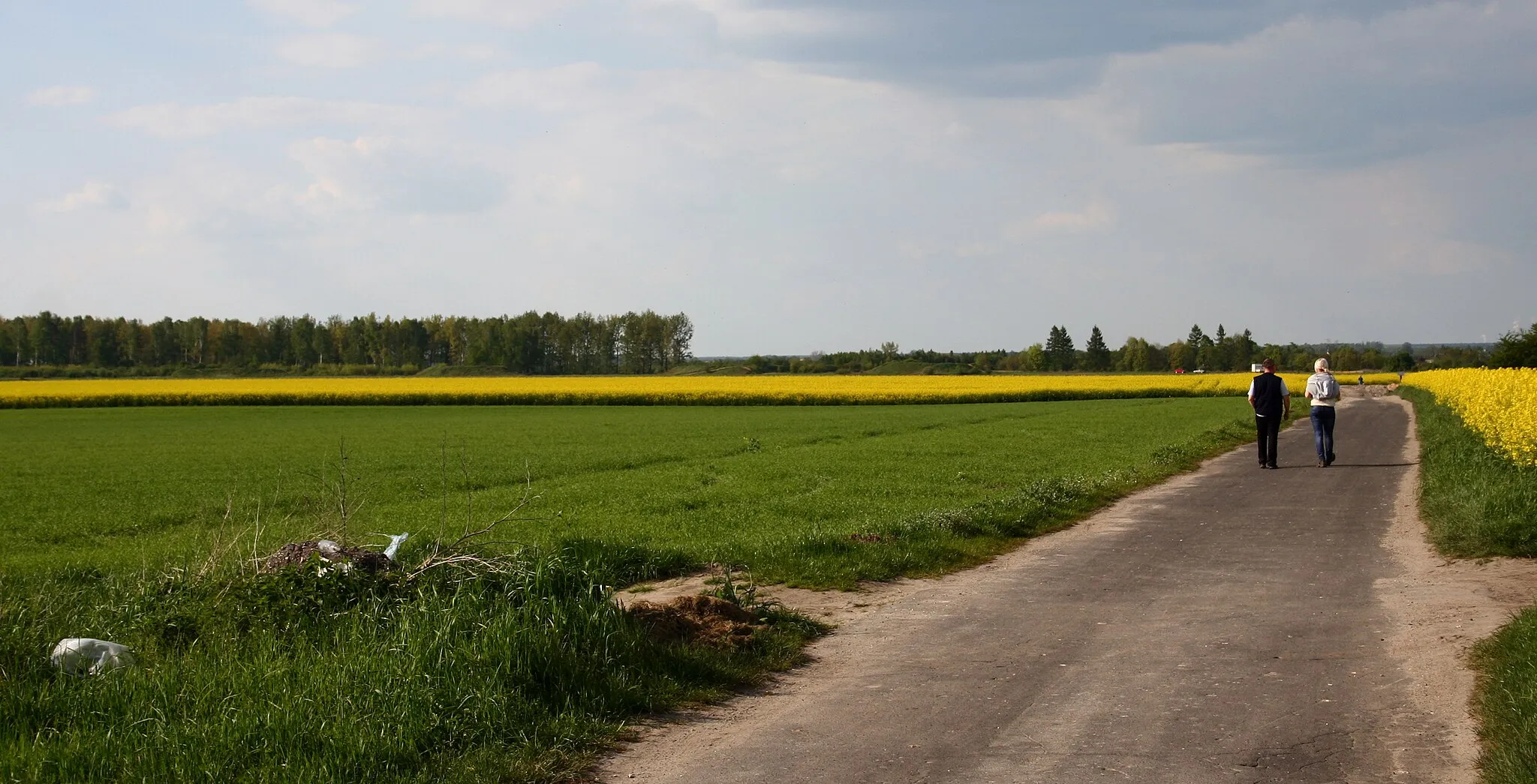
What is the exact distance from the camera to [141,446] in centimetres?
3422

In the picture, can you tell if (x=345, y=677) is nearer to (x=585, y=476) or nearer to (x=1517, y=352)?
(x=585, y=476)

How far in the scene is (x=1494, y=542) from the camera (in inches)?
413

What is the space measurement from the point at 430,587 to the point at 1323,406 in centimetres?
1719

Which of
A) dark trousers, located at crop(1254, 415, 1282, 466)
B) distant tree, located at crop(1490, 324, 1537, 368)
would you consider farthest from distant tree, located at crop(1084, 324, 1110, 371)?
dark trousers, located at crop(1254, 415, 1282, 466)

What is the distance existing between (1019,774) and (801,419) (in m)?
41.5

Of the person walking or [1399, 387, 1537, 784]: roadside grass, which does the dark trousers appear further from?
[1399, 387, 1537, 784]: roadside grass

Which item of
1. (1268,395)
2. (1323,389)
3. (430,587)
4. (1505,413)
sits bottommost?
(430,587)

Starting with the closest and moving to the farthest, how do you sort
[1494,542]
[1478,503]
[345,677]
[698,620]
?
[345,677] < [698,620] < [1494,542] < [1478,503]

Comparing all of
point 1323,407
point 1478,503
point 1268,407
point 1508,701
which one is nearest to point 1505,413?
point 1323,407

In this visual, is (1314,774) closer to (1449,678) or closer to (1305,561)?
(1449,678)

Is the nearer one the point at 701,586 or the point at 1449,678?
the point at 1449,678

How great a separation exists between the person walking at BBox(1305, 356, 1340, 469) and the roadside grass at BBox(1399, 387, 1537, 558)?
1485 mm

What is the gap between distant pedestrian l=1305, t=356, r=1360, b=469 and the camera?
19.6 m

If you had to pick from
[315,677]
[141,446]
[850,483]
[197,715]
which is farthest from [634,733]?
[141,446]
